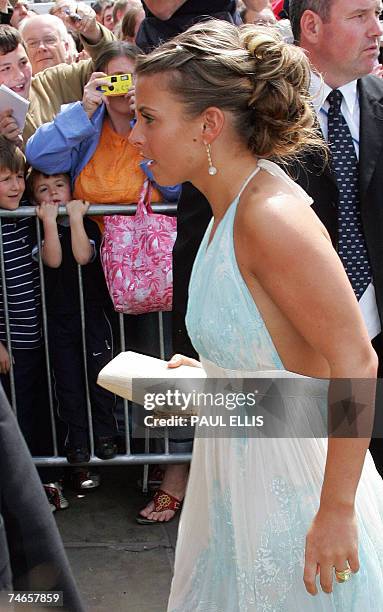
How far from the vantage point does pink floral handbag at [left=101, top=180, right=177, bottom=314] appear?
4.15 metres

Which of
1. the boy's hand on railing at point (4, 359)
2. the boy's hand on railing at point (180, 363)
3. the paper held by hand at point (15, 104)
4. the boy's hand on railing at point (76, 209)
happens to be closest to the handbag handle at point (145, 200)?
the boy's hand on railing at point (76, 209)

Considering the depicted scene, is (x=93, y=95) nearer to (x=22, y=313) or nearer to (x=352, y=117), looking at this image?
(x=22, y=313)

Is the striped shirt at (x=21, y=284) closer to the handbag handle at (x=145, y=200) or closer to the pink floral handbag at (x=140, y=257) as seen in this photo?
the pink floral handbag at (x=140, y=257)

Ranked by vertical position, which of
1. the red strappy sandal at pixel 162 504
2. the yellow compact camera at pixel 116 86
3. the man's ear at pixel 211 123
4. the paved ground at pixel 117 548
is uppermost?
the yellow compact camera at pixel 116 86

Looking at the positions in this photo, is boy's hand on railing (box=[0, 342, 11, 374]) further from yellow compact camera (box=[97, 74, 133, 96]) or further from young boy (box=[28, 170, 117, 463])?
yellow compact camera (box=[97, 74, 133, 96])

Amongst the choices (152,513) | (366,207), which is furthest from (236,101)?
(152,513)

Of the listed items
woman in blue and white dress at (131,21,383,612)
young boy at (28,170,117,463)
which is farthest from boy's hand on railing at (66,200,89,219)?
woman in blue and white dress at (131,21,383,612)

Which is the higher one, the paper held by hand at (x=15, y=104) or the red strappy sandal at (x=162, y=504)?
the paper held by hand at (x=15, y=104)

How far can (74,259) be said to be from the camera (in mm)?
4371

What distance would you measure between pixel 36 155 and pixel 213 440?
2249mm

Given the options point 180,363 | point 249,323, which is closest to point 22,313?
point 180,363

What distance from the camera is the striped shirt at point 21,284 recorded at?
4328 mm

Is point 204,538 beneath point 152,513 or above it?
above

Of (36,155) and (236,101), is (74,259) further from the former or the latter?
(236,101)
